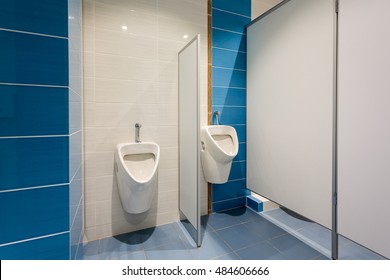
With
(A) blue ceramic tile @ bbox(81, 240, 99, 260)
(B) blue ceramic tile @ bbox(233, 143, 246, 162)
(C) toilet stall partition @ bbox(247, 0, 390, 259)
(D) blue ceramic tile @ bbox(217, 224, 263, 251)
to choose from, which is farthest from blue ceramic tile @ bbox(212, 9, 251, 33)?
(A) blue ceramic tile @ bbox(81, 240, 99, 260)

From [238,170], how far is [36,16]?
2140 mm

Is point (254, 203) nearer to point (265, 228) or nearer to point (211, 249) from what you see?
point (265, 228)

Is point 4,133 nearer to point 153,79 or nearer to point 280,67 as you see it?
point 153,79

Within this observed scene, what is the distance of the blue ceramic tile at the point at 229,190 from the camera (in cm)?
229

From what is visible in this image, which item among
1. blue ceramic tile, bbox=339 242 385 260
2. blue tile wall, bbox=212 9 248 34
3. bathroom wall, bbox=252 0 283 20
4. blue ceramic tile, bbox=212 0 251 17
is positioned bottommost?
blue ceramic tile, bbox=339 242 385 260

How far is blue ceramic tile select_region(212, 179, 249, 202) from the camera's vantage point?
2.29 metres

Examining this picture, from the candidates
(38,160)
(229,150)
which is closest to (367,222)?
(229,150)

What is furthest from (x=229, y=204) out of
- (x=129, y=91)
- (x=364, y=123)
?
(x=129, y=91)

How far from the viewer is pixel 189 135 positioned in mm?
1746

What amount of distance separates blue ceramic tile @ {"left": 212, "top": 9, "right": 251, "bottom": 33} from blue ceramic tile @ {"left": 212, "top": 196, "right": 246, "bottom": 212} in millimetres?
1956

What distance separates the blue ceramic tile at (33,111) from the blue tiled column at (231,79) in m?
1.60

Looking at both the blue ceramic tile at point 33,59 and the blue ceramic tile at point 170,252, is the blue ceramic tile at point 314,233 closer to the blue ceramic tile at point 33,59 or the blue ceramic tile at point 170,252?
the blue ceramic tile at point 170,252

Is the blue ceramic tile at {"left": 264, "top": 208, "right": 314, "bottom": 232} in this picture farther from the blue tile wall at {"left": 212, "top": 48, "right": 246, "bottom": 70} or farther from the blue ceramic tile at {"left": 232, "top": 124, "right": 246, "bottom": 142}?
the blue tile wall at {"left": 212, "top": 48, "right": 246, "bottom": 70}

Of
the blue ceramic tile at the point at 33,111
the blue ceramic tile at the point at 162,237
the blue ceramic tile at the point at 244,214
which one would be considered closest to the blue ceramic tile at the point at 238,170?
the blue ceramic tile at the point at 244,214
